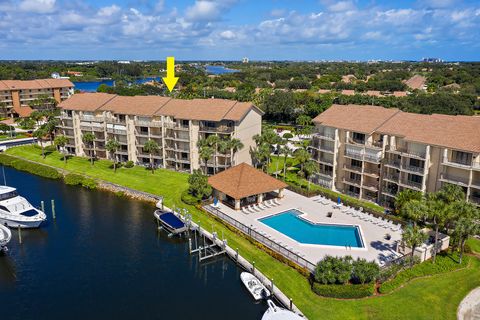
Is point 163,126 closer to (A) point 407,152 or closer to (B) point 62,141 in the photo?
(B) point 62,141

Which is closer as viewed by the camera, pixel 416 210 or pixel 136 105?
pixel 416 210

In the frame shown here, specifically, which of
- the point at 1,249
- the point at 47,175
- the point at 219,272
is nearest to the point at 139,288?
the point at 219,272

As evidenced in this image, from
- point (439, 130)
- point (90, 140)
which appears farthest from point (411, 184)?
point (90, 140)

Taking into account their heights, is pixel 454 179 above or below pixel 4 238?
above

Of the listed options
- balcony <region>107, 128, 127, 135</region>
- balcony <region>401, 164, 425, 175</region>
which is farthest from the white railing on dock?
balcony <region>107, 128, 127, 135</region>

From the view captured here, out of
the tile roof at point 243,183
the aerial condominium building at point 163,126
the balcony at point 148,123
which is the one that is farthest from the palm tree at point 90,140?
the tile roof at point 243,183

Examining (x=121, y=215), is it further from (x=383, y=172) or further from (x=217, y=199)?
(x=383, y=172)

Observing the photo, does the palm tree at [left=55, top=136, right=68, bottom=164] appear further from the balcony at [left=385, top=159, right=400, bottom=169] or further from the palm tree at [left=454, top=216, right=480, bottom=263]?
the palm tree at [left=454, top=216, right=480, bottom=263]
